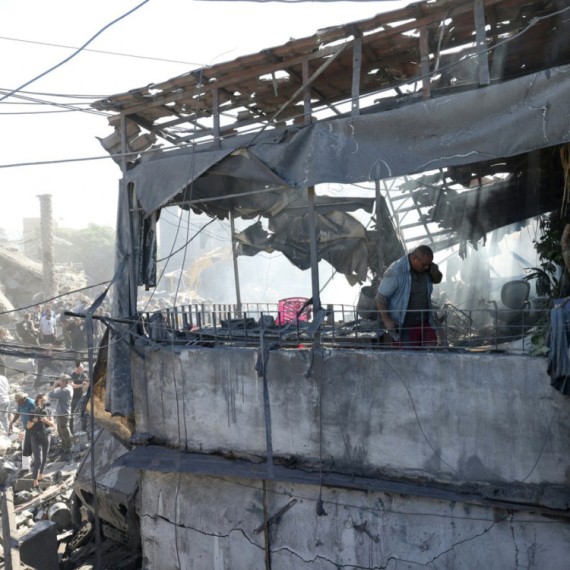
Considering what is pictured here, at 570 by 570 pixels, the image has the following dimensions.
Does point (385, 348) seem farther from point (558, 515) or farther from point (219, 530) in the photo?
point (219, 530)

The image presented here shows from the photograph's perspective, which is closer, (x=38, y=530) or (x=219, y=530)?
(x=219, y=530)

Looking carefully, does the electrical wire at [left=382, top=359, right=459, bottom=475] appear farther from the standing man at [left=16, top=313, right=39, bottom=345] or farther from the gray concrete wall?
the standing man at [left=16, top=313, right=39, bottom=345]

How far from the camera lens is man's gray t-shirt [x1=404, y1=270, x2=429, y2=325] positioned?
21.7 ft

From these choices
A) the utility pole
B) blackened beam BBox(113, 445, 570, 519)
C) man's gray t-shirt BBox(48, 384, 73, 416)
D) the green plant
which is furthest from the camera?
the utility pole

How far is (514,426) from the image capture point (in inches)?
218

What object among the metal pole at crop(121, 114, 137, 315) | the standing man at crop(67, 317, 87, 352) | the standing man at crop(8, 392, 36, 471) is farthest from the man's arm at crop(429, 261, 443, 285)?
the standing man at crop(67, 317, 87, 352)

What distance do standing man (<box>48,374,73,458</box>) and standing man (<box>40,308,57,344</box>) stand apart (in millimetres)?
6212

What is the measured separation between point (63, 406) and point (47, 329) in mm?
7055

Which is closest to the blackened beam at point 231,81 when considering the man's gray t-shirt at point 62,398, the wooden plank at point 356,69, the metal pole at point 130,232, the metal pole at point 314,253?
the wooden plank at point 356,69

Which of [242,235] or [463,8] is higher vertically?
[463,8]

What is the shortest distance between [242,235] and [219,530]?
607cm

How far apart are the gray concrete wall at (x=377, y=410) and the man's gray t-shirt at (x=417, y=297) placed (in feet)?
2.75

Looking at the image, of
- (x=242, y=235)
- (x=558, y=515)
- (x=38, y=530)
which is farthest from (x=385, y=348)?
(x=38, y=530)

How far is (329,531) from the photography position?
6.40 m
